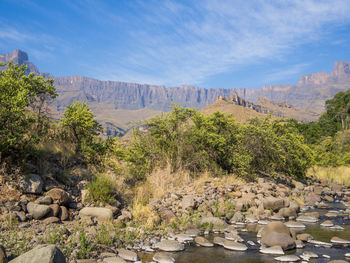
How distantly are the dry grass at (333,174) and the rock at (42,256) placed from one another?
71.3 feet

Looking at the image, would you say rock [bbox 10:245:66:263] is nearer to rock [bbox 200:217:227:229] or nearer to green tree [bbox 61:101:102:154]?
rock [bbox 200:217:227:229]

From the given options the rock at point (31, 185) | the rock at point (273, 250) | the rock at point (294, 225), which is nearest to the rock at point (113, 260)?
the rock at point (31, 185)

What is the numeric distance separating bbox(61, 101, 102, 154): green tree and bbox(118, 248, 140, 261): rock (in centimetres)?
570

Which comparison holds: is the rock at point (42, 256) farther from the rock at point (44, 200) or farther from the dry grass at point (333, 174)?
the dry grass at point (333, 174)

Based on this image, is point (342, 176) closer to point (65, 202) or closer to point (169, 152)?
point (169, 152)

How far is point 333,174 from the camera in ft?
74.0

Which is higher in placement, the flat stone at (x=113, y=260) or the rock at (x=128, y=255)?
the flat stone at (x=113, y=260)

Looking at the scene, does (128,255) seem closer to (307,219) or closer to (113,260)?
(113,260)

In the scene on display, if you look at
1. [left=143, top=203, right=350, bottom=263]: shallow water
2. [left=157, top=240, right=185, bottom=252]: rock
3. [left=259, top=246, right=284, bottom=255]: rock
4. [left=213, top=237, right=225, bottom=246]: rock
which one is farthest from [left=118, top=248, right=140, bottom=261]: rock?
[left=259, top=246, right=284, bottom=255]: rock

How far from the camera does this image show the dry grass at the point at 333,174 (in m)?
21.6

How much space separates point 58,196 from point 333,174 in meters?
21.8

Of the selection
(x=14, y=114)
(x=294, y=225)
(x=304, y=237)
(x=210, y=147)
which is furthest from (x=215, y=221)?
(x=14, y=114)

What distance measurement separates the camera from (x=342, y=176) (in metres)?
21.9

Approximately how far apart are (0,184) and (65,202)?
6.11 feet
